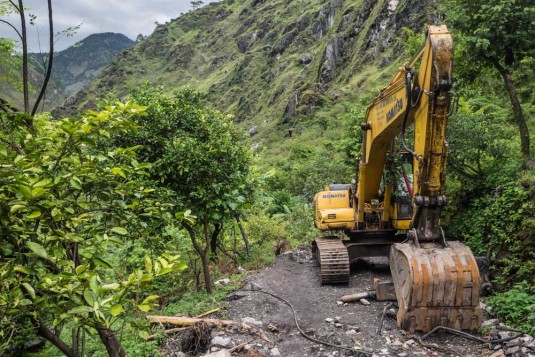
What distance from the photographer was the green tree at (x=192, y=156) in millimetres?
7934

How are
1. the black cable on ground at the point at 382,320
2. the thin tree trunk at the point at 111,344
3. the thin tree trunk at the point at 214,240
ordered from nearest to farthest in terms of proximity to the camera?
the thin tree trunk at the point at 111,344
the black cable on ground at the point at 382,320
the thin tree trunk at the point at 214,240

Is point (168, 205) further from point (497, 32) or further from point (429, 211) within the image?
point (497, 32)

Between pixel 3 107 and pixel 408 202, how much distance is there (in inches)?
301

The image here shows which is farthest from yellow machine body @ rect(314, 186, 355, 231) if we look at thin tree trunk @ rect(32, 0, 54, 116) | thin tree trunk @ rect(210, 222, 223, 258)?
thin tree trunk @ rect(32, 0, 54, 116)

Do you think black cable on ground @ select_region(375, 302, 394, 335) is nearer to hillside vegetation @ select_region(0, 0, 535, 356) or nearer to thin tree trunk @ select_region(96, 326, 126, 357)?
hillside vegetation @ select_region(0, 0, 535, 356)

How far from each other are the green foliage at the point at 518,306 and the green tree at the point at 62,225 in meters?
5.34

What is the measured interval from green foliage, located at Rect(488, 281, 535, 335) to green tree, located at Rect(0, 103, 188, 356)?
534 centimetres

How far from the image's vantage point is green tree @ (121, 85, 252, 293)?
7934 millimetres

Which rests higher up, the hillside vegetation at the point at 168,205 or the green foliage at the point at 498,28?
the green foliage at the point at 498,28

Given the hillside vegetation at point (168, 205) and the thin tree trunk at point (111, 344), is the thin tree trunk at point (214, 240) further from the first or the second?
the thin tree trunk at point (111, 344)

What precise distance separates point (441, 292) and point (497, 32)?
6.10 m

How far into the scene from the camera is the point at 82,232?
2936 mm

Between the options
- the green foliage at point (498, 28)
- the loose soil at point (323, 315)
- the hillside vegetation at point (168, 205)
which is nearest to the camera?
the hillside vegetation at point (168, 205)

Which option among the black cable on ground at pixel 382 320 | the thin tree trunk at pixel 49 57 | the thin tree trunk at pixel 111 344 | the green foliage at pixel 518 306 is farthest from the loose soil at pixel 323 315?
the thin tree trunk at pixel 49 57
